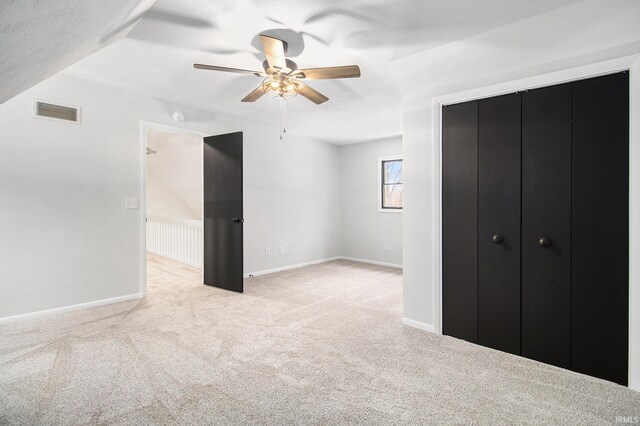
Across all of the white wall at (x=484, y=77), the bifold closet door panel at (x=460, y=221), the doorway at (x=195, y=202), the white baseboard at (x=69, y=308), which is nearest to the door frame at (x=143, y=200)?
the doorway at (x=195, y=202)

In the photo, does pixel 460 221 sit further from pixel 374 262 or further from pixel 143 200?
pixel 374 262

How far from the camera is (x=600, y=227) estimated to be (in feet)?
6.76

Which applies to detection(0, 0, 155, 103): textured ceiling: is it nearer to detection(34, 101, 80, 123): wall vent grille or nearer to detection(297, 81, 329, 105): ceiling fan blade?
detection(297, 81, 329, 105): ceiling fan blade

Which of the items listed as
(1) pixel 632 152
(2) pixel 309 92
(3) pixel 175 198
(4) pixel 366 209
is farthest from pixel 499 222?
(3) pixel 175 198

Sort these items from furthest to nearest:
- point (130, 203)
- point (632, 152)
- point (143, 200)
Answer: point (143, 200)
point (130, 203)
point (632, 152)

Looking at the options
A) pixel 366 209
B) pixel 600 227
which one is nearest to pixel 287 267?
pixel 366 209

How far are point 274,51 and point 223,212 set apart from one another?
248cm

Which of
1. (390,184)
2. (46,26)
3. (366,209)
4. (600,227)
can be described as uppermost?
(46,26)

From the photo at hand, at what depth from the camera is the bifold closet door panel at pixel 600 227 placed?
1.98m

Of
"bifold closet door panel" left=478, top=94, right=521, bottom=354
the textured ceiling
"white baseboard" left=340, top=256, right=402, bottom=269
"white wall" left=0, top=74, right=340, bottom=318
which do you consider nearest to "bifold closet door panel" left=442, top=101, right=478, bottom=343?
"bifold closet door panel" left=478, top=94, right=521, bottom=354

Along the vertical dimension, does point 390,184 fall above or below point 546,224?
above

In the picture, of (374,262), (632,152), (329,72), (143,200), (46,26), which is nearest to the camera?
(46,26)

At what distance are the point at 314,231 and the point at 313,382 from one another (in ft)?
13.7

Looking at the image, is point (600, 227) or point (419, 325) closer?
point (600, 227)
